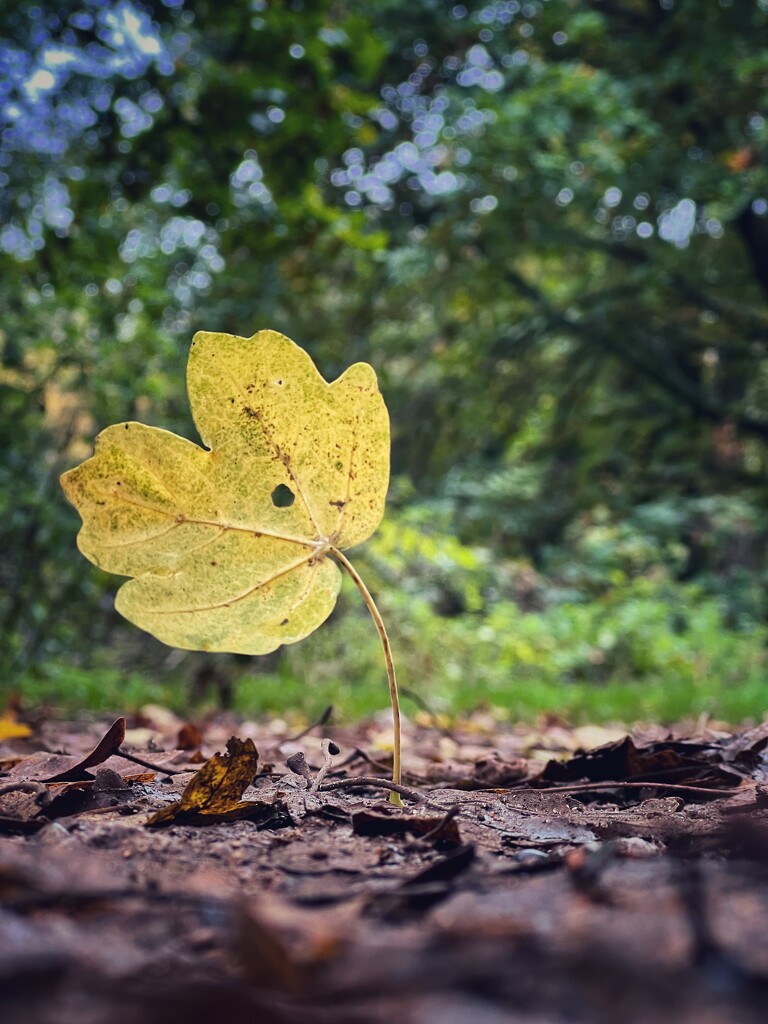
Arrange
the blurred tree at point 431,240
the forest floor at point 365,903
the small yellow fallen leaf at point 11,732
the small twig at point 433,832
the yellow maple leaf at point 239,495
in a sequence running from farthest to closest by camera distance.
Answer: the blurred tree at point 431,240
the small yellow fallen leaf at point 11,732
the yellow maple leaf at point 239,495
the small twig at point 433,832
the forest floor at point 365,903

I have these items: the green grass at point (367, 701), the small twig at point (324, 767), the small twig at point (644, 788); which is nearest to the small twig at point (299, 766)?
the small twig at point (324, 767)

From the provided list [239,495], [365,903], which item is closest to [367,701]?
[239,495]

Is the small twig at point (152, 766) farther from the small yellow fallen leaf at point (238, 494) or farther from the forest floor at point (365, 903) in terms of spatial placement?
the small yellow fallen leaf at point (238, 494)

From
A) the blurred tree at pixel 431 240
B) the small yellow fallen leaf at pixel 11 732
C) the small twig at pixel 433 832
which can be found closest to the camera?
the small twig at pixel 433 832

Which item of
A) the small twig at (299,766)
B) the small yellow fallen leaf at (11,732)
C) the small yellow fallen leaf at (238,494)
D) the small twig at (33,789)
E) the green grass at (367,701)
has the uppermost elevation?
the small yellow fallen leaf at (238,494)

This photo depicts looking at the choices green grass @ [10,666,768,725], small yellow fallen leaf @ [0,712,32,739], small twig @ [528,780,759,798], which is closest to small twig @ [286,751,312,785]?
small twig @ [528,780,759,798]

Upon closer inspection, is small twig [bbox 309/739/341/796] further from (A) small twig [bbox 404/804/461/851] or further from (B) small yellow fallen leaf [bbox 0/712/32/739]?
(B) small yellow fallen leaf [bbox 0/712/32/739]

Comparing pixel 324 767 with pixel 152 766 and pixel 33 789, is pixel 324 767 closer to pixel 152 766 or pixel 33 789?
pixel 152 766
